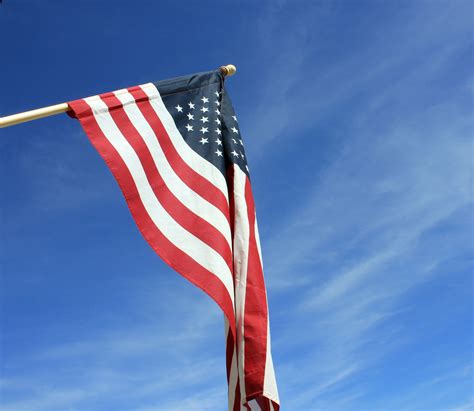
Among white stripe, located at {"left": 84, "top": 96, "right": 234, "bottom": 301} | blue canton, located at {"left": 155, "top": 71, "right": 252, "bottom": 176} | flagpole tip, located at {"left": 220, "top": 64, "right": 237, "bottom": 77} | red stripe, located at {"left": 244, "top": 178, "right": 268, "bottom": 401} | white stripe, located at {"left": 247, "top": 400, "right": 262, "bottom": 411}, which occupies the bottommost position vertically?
white stripe, located at {"left": 247, "top": 400, "right": 262, "bottom": 411}

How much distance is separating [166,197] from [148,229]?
764 millimetres

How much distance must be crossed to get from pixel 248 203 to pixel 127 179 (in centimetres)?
244

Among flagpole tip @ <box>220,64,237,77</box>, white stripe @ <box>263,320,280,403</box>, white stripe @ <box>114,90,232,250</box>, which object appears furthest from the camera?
flagpole tip @ <box>220,64,237,77</box>

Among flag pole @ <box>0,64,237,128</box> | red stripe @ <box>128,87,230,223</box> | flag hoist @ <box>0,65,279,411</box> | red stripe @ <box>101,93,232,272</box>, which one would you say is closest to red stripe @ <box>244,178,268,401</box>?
flag hoist @ <box>0,65,279,411</box>

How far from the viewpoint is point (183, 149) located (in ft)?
31.9

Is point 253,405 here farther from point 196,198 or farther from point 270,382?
point 196,198

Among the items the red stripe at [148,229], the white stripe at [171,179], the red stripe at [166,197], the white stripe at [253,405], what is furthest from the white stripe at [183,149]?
the white stripe at [253,405]

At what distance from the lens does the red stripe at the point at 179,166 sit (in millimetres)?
9250

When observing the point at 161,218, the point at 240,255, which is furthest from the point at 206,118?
the point at 240,255

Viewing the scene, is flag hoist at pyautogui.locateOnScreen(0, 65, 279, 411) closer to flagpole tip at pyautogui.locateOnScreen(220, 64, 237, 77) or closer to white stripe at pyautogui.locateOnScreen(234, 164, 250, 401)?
white stripe at pyautogui.locateOnScreen(234, 164, 250, 401)

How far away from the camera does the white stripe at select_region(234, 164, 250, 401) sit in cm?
829

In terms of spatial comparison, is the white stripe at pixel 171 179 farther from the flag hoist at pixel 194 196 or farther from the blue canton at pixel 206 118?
the blue canton at pixel 206 118

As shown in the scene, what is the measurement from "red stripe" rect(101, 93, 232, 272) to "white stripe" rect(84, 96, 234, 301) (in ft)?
0.28

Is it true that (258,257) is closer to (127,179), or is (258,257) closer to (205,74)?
(127,179)
